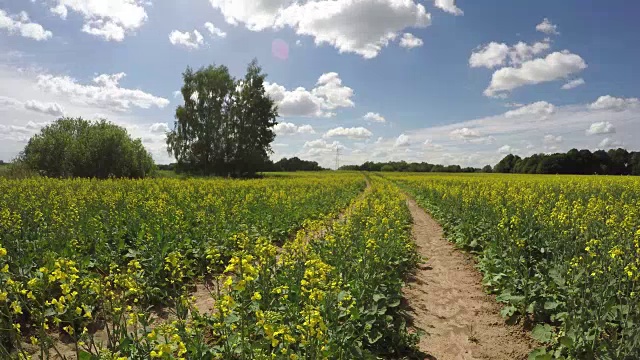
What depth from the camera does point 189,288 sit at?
7891 mm

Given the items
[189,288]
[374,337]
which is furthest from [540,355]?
[189,288]

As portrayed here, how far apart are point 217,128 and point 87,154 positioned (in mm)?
16483

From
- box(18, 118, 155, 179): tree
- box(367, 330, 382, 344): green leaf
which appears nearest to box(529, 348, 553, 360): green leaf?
box(367, 330, 382, 344): green leaf

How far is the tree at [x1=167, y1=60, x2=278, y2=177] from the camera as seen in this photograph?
A: 49906mm

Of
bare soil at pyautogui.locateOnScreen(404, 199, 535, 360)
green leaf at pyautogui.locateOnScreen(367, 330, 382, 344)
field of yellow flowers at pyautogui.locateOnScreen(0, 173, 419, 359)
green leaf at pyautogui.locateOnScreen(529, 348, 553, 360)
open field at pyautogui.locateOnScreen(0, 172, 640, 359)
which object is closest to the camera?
field of yellow flowers at pyautogui.locateOnScreen(0, 173, 419, 359)

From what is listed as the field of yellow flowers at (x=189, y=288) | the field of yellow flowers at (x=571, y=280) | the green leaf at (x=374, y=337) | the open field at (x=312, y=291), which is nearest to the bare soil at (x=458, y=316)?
the open field at (x=312, y=291)

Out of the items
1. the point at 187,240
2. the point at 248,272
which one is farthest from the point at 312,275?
the point at 187,240

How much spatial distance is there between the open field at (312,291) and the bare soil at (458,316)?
36 mm

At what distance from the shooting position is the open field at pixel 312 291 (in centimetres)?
359

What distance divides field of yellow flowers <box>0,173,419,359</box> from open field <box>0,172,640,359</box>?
3cm

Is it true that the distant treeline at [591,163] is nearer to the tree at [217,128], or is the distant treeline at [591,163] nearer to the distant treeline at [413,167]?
the distant treeline at [413,167]

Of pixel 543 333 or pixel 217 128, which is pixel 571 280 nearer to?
pixel 543 333

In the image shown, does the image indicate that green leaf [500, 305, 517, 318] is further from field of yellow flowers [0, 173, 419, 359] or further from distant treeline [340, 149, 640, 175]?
distant treeline [340, 149, 640, 175]

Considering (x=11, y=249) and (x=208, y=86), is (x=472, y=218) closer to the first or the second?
(x=11, y=249)
